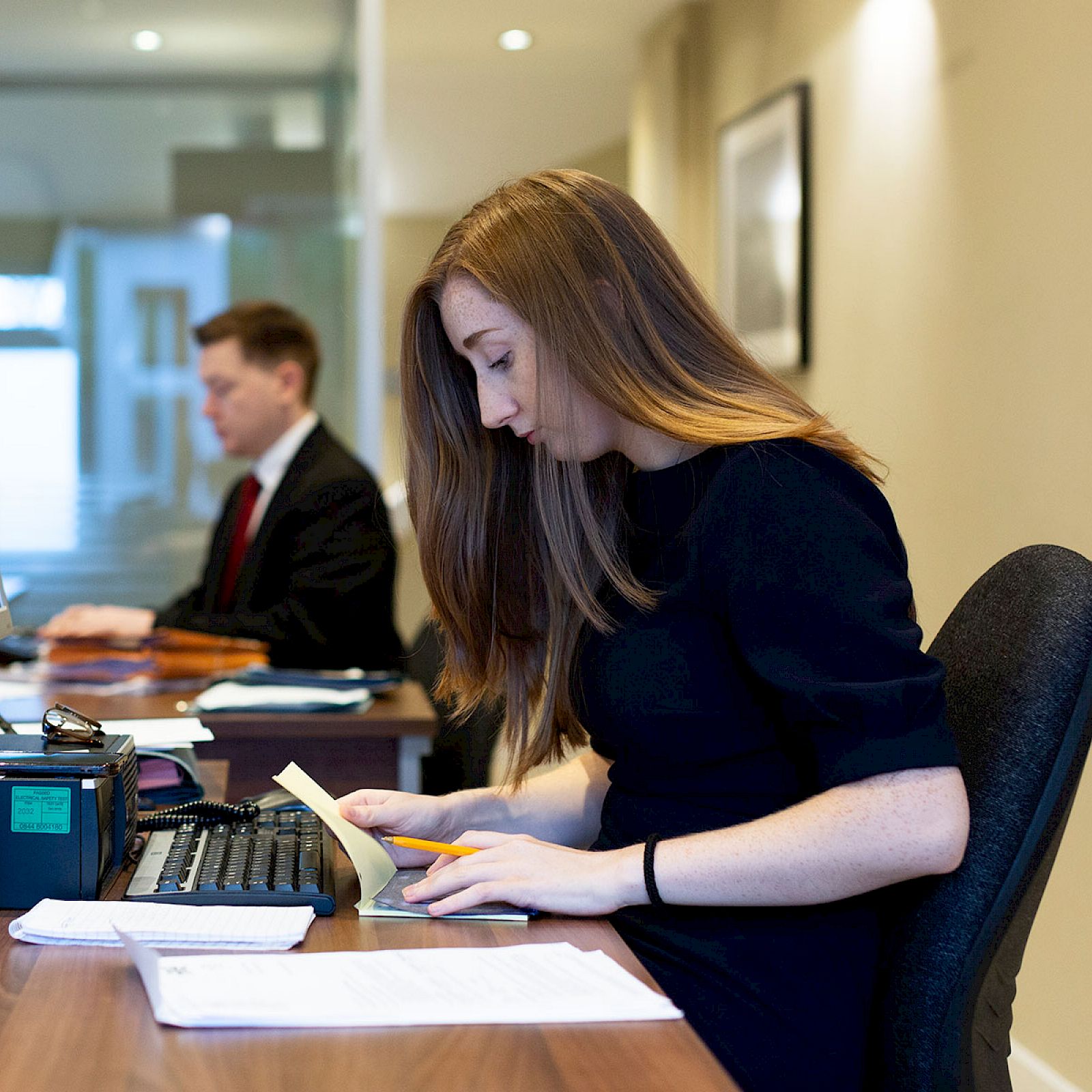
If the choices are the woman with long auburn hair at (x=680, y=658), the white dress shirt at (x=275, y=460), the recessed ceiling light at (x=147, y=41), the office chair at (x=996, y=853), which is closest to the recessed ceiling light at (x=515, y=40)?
the recessed ceiling light at (x=147, y=41)

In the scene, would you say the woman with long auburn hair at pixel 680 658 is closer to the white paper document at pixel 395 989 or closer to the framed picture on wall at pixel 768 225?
the white paper document at pixel 395 989

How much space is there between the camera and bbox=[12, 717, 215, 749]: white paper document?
159cm

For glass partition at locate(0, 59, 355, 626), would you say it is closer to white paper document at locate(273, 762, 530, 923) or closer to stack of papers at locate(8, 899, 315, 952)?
white paper document at locate(273, 762, 530, 923)

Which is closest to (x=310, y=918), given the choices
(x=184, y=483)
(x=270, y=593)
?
(x=270, y=593)

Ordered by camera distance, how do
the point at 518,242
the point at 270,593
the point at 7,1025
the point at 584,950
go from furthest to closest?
1. the point at 270,593
2. the point at 518,242
3. the point at 584,950
4. the point at 7,1025

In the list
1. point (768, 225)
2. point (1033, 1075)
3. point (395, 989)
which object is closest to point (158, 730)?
point (395, 989)

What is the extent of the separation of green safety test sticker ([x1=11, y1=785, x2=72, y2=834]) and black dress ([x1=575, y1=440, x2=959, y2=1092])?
474 millimetres

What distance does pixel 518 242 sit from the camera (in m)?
1.30

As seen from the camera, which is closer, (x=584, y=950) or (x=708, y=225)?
(x=584, y=950)

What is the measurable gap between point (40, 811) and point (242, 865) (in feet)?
0.57

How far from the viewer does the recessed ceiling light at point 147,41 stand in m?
4.13

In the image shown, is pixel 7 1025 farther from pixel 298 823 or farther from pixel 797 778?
pixel 797 778

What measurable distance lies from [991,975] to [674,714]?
34 centimetres

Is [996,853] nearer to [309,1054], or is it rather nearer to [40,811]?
[309,1054]
